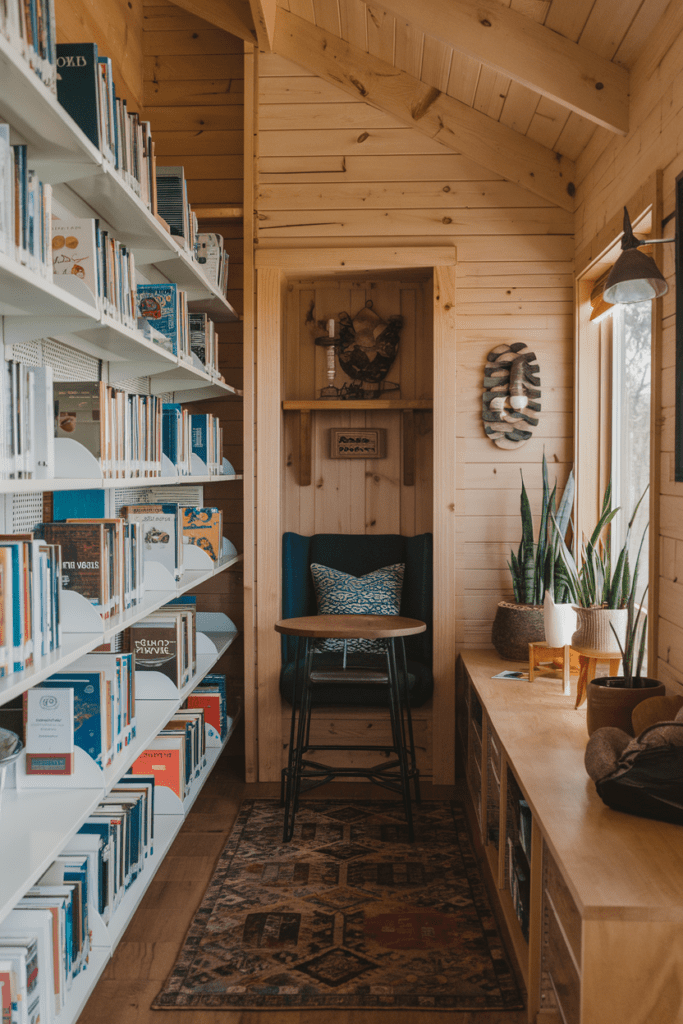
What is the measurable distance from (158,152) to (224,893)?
335 cm

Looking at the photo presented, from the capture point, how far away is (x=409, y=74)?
3553 mm

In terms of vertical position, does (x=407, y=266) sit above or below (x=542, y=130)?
below

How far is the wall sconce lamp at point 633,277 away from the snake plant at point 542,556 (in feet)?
4.73

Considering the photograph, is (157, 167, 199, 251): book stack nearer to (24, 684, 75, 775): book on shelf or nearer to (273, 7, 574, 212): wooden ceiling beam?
(273, 7, 574, 212): wooden ceiling beam

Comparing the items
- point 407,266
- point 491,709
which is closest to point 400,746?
point 491,709

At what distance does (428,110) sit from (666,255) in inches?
65.9

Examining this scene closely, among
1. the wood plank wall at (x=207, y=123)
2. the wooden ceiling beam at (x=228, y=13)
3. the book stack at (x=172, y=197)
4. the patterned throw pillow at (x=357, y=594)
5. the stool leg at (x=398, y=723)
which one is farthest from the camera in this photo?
the wood plank wall at (x=207, y=123)

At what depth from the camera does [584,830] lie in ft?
5.63

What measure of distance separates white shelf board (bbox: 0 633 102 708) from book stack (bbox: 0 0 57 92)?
3.85 ft

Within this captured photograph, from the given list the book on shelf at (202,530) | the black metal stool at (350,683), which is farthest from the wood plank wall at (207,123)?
the black metal stool at (350,683)

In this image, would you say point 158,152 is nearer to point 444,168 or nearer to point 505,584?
point 444,168

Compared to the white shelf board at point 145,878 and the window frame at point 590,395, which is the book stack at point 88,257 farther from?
the window frame at point 590,395

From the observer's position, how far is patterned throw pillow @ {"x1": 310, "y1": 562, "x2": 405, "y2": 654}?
3670 mm

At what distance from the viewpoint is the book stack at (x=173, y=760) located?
2807mm
